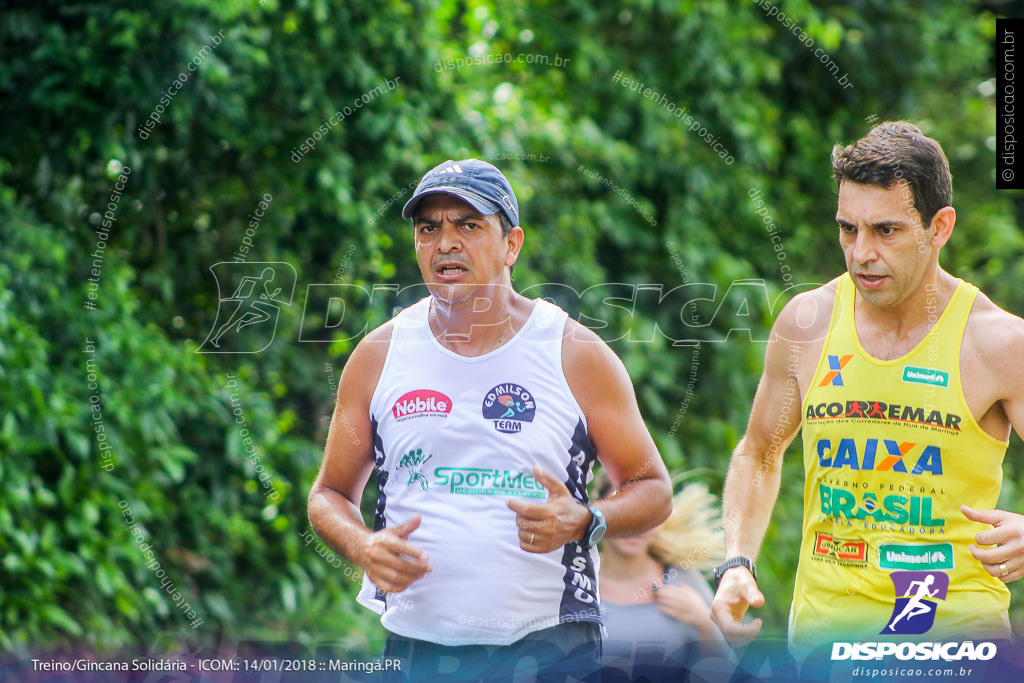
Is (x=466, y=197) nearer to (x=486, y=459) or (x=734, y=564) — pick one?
(x=486, y=459)

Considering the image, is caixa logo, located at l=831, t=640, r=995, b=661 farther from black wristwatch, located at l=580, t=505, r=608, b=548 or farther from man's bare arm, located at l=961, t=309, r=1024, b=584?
black wristwatch, located at l=580, t=505, r=608, b=548

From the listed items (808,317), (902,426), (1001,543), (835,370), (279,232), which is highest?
(279,232)

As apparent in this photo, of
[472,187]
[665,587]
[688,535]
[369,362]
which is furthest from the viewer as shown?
[688,535]

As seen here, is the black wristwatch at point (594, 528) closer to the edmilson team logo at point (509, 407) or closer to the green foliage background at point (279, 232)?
the edmilson team logo at point (509, 407)

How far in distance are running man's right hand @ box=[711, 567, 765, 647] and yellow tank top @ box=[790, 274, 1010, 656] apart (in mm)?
194

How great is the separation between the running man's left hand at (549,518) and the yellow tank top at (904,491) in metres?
0.67

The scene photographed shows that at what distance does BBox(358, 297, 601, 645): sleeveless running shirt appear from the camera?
238 centimetres

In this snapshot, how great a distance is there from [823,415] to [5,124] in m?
3.50

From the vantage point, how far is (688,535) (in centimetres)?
371

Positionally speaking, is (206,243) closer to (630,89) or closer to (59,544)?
(59,544)

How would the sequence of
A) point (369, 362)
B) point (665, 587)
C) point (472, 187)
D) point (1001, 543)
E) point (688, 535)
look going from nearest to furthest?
point (1001, 543) < point (472, 187) < point (369, 362) < point (665, 587) < point (688, 535)

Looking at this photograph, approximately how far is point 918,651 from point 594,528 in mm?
865

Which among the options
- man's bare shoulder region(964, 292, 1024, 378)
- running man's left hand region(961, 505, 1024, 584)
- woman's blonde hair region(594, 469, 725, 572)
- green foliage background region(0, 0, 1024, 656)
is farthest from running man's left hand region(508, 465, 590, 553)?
green foliage background region(0, 0, 1024, 656)

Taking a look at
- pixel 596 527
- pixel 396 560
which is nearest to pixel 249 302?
pixel 396 560
